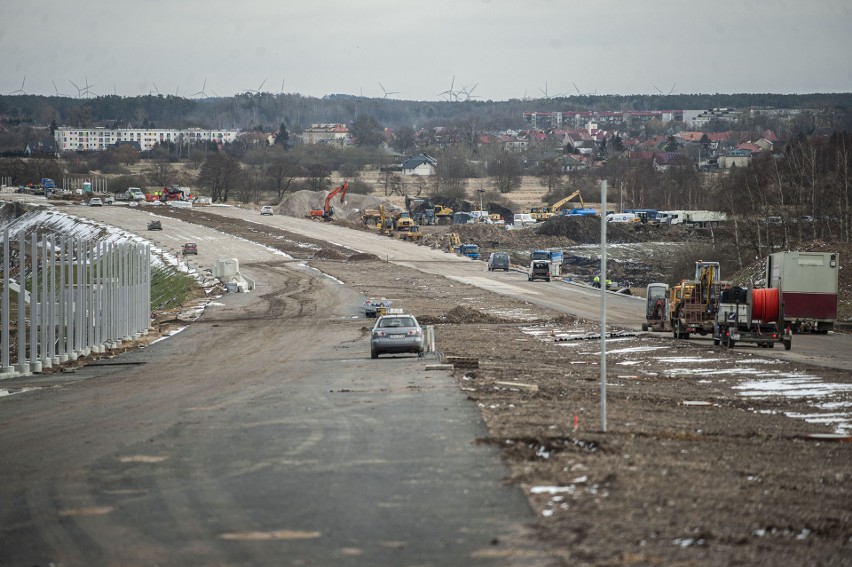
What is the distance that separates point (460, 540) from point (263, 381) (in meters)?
17.8

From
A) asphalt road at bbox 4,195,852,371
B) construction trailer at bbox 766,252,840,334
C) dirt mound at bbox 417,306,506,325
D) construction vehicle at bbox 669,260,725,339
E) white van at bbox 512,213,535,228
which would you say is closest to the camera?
asphalt road at bbox 4,195,852,371

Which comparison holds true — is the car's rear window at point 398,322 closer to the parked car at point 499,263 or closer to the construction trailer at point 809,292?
the construction trailer at point 809,292

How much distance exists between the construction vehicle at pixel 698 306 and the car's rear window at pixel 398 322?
1409cm

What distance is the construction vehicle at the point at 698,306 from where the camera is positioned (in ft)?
149

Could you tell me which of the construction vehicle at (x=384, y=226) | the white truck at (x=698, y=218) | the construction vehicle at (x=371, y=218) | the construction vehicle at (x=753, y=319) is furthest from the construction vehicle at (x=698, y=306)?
the construction vehicle at (x=371, y=218)

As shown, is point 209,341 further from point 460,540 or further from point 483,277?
point 483,277

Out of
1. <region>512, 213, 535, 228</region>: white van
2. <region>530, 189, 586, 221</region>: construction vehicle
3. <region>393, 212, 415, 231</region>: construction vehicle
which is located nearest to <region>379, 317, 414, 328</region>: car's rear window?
<region>393, 212, 415, 231</region>: construction vehicle

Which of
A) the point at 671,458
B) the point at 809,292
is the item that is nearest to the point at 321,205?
the point at 809,292

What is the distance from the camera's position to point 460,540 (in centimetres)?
1175

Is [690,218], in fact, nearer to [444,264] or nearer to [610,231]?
[610,231]

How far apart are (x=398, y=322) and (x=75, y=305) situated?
1250cm

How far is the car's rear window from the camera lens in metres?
36.1

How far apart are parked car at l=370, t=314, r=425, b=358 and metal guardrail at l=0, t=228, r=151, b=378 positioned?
10122mm

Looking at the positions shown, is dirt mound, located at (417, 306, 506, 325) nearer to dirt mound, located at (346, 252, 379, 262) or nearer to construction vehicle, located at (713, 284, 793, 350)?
construction vehicle, located at (713, 284, 793, 350)
